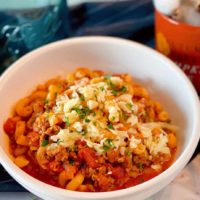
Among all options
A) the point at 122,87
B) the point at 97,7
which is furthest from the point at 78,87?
the point at 97,7

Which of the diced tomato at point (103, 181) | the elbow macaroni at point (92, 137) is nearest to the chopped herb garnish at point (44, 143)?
the elbow macaroni at point (92, 137)

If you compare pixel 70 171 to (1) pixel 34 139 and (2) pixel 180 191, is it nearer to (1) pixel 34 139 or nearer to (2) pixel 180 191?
(1) pixel 34 139

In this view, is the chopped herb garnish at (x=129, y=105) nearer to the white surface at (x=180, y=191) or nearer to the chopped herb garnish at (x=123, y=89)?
the chopped herb garnish at (x=123, y=89)

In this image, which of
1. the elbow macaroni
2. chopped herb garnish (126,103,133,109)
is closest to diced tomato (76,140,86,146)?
the elbow macaroni

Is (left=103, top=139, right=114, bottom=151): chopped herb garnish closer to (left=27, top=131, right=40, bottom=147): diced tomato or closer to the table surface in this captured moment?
(left=27, top=131, right=40, bottom=147): diced tomato

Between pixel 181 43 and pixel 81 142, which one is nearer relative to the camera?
pixel 81 142

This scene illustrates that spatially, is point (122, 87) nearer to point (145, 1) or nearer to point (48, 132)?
point (48, 132)

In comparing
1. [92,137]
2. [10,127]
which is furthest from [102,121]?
[10,127]
